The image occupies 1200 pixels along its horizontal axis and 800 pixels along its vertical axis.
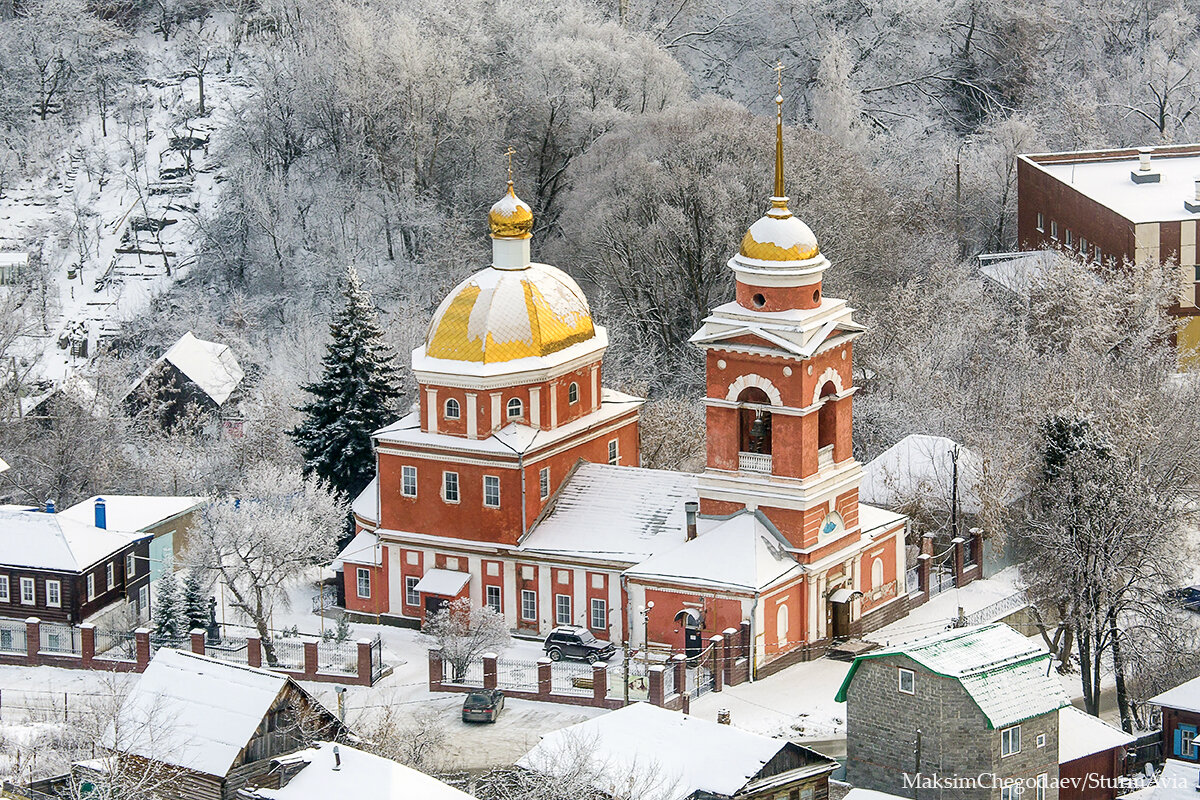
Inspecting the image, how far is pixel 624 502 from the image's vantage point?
6162 centimetres

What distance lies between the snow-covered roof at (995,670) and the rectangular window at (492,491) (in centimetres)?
1247

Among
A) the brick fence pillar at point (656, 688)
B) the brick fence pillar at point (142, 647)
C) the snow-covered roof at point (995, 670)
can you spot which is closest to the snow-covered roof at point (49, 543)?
the brick fence pillar at point (142, 647)

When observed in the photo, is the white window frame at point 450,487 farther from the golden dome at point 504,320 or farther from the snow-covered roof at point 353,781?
the snow-covered roof at point 353,781

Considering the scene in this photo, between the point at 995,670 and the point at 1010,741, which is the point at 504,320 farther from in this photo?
the point at 1010,741

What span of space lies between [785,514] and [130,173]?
4435 centimetres

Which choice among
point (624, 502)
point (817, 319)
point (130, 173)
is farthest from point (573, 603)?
point (130, 173)

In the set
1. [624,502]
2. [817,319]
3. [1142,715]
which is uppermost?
[817,319]

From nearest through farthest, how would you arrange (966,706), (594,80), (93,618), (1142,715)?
(966,706) < (1142,715) < (93,618) < (594,80)

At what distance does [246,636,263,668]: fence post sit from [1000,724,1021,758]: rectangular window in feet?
58.8

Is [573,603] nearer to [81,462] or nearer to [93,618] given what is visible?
[93,618]

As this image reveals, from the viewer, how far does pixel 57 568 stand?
61.7 metres

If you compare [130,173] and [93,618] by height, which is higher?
[130,173]

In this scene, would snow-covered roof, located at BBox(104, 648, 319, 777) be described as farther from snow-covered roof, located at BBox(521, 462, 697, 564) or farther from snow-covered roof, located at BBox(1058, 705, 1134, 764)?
snow-covered roof, located at BBox(1058, 705, 1134, 764)

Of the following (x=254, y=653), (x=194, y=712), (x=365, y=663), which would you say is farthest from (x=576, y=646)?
(x=194, y=712)
